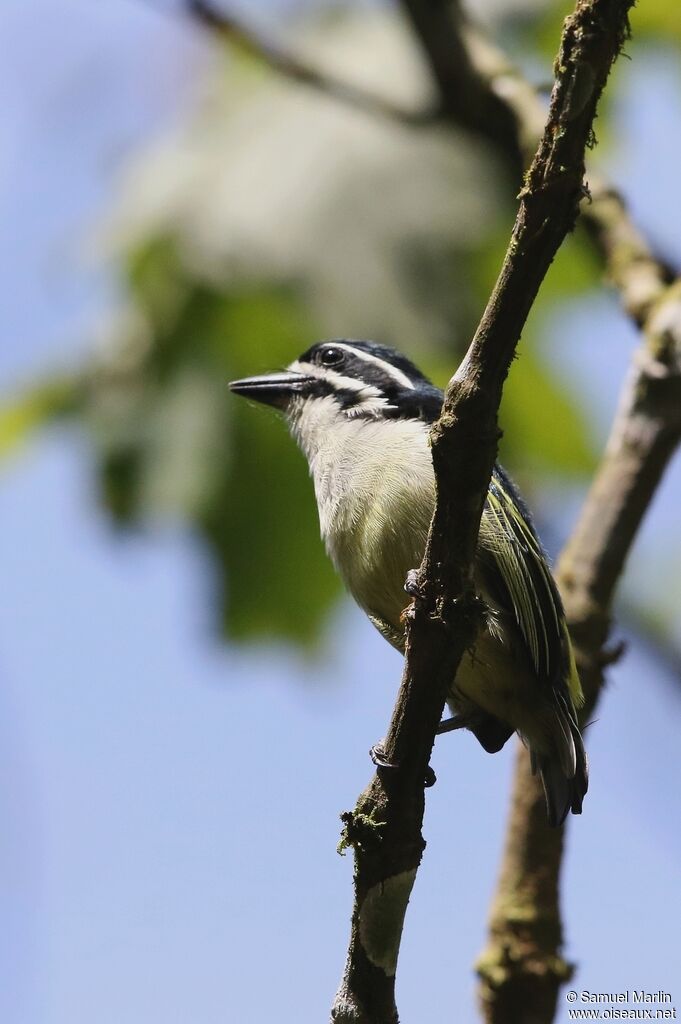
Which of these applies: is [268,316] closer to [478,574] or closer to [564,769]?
[478,574]

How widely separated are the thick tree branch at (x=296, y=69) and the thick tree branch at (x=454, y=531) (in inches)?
112

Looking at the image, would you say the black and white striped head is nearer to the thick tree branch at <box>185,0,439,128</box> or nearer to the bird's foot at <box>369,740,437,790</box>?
the thick tree branch at <box>185,0,439,128</box>

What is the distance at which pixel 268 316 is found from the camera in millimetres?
5117

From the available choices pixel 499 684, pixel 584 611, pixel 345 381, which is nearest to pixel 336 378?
pixel 345 381

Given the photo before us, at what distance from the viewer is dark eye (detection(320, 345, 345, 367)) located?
4922 millimetres

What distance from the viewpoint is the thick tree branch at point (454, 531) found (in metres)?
2.43

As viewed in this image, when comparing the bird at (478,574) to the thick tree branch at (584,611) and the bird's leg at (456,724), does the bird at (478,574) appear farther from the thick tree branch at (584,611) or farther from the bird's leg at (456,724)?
the thick tree branch at (584,611)

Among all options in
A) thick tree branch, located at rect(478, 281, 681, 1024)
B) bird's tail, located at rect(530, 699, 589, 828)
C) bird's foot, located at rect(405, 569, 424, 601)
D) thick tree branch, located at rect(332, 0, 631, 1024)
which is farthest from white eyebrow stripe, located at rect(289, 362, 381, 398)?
thick tree branch, located at rect(332, 0, 631, 1024)

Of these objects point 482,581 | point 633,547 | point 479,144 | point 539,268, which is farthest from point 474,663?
point 479,144

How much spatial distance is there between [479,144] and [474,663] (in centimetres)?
237

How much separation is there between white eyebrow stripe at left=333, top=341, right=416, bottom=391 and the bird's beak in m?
0.18

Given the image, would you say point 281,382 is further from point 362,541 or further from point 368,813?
point 368,813

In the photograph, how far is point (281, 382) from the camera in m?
4.87

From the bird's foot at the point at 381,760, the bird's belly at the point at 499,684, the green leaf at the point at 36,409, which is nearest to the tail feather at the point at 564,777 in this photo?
the bird's belly at the point at 499,684
